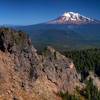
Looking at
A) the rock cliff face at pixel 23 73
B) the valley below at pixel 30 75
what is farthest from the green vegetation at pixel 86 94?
the rock cliff face at pixel 23 73

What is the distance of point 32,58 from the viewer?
416ft

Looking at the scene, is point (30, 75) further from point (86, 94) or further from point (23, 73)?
point (86, 94)

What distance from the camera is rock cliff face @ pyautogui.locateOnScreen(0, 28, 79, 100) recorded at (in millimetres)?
110106

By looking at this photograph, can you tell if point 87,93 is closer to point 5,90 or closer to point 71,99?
point 71,99

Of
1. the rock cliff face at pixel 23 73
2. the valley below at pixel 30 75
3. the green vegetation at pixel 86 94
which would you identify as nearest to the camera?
the rock cliff face at pixel 23 73

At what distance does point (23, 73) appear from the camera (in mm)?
→ 117250

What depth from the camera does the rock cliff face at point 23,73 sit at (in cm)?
11011

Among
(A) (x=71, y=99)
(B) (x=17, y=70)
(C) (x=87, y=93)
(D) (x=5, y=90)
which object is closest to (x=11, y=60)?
(B) (x=17, y=70)

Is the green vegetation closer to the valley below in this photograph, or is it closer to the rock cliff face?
the valley below

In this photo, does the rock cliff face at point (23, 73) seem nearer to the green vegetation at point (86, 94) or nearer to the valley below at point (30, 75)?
the valley below at point (30, 75)

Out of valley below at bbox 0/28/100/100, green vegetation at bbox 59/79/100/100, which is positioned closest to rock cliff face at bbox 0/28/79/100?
valley below at bbox 0/28/100/100

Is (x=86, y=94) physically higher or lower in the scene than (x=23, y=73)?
lower

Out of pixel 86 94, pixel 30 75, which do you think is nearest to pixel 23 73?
pixel 30 75

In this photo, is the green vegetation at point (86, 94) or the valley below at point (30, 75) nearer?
the valley below at point (30, 75)
